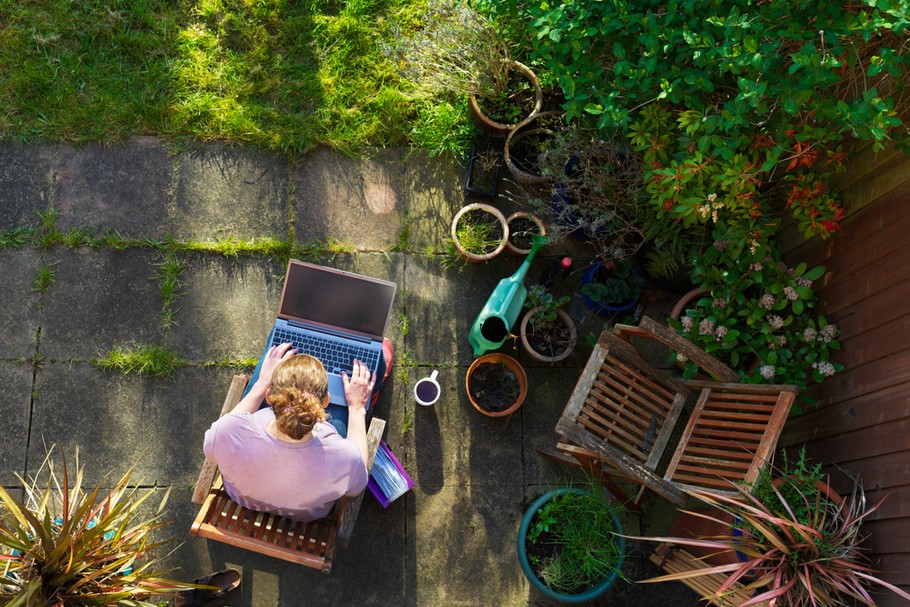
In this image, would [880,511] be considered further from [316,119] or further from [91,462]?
[91,462]

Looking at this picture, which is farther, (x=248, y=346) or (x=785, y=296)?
(x=248, y=346)

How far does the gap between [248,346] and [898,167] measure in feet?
10.3

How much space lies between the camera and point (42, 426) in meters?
3.60

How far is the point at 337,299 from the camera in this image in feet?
10.7

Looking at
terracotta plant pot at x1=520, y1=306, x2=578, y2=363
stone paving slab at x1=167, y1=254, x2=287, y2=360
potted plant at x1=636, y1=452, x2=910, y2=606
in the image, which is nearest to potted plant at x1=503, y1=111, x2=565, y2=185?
terracotta plant pot at x1=520, y1=306, x2=578, y2=363

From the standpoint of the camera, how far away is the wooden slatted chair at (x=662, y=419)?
9.69 feet

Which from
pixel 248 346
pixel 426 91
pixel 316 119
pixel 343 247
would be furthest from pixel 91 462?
pixel 426 91

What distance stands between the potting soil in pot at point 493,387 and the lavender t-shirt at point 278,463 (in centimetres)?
101

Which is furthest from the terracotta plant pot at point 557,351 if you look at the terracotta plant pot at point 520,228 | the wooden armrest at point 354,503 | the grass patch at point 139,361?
the grass patch at point 139,361

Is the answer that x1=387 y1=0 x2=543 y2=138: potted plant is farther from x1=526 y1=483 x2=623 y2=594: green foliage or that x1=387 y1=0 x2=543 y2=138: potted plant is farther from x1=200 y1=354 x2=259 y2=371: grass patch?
x1=526 y1=483 x2=623 y2=594: green foliage

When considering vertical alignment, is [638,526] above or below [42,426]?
above

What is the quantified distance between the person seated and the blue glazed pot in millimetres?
1563

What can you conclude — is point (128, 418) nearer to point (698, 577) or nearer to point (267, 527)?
point (267, 527)

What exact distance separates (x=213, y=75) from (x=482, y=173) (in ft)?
5.44
